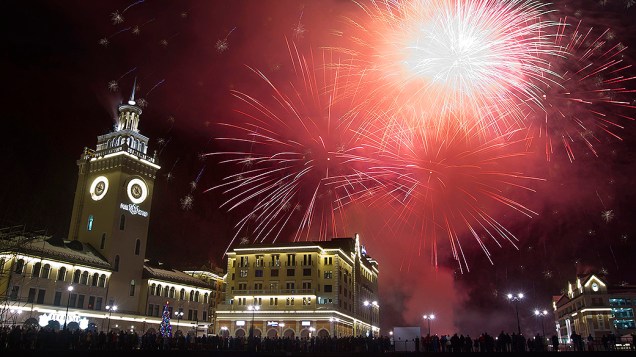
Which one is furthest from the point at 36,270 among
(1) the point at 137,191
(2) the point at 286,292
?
(2) the point at 286,292

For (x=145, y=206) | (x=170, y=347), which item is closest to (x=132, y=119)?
(x=145, y=206)

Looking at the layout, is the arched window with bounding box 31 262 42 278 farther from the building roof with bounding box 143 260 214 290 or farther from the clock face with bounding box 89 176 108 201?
the building roof with bounding box 143 260 214 290

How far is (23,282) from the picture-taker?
2244 inches

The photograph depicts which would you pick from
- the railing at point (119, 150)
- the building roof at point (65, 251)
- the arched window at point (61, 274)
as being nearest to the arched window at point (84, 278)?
the building roof at point (65, 251)

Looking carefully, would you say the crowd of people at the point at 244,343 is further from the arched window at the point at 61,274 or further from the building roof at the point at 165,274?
the building roof at the point at 165,274

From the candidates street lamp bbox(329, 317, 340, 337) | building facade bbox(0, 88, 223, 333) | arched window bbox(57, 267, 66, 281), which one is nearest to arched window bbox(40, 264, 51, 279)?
building facade bbox(0, 88, 223, 333)

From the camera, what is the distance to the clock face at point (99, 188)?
75.6 meters

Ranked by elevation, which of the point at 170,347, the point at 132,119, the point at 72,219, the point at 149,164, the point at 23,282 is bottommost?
the point at 170,347

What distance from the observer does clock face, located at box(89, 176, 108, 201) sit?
75562mm

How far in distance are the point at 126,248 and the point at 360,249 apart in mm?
55731

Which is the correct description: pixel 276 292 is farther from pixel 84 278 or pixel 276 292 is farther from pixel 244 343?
pixel 244 343

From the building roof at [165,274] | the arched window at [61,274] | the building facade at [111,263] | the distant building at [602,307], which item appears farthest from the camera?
the distant building at [602,307]

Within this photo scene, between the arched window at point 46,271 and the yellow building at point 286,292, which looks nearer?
the arched window at point 46,271

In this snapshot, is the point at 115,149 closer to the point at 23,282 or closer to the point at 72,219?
the point at 72,219
